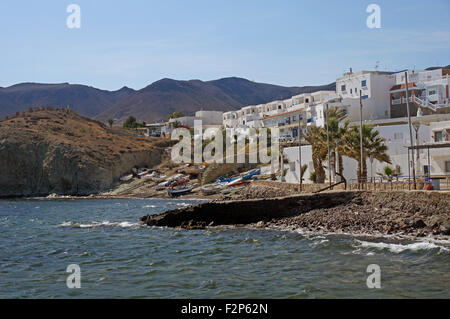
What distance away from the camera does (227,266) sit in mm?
20203

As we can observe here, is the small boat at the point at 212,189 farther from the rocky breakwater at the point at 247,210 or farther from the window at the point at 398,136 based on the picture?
the rocky breakwater at the point at 247,210

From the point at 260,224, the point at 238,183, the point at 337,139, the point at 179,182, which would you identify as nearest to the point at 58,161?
the point at 179,182

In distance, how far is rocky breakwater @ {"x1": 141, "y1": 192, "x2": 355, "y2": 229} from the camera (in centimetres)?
3153

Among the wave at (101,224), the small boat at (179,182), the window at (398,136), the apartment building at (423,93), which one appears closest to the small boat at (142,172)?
the small boat at (179,182)

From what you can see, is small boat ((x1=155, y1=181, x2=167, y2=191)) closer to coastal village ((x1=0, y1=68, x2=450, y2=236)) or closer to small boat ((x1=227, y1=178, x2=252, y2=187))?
coastal village ((x1=0, y1=68, x2=450, y2=236))

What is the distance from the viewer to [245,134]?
312 ft

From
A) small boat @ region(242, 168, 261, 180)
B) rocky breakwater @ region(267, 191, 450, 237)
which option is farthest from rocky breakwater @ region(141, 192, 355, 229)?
small boat @ region(242, 168, 261, 180)

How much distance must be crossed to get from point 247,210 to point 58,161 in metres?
71.1

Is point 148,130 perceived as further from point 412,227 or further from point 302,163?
point 412,227

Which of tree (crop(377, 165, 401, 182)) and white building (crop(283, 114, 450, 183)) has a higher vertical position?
white building (crop(283, 114, 450, 183))

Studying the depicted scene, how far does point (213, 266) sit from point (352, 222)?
37.2ft

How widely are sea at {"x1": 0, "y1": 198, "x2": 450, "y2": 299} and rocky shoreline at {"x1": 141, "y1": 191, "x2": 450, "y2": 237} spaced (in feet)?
5.54

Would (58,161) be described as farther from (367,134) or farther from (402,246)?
(402,246)
